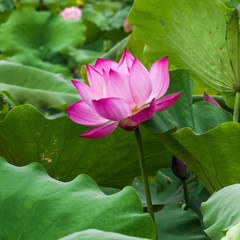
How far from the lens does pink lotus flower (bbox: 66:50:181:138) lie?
84 centimetres

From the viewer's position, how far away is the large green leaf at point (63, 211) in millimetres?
716

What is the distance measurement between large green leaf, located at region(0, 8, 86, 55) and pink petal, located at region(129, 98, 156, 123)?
9.48ft

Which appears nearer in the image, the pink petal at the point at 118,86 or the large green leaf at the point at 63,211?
the large green leaf at the point at 63,211

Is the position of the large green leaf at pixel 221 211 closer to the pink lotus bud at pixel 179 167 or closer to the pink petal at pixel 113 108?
the pink petal at pixel 113 108

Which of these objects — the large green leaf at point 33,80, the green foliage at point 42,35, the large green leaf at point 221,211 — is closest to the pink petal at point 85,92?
the large green leaf at point 221,211

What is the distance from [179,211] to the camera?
1.01 meters

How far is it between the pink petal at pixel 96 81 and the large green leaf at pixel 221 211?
0.23 metres

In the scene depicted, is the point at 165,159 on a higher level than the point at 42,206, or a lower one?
lower

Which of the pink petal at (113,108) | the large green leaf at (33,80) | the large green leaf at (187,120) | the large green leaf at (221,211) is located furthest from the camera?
the large green leaf at (33,80)

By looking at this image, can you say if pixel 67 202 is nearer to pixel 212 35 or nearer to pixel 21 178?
pixel 21 178

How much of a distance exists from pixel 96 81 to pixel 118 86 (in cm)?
4

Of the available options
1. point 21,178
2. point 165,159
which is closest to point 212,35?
point 165,159

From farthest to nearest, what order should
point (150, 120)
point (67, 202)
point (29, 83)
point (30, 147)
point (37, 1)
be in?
point (37, 1)
point (29, 83)
point (30, 147)
point (150, 120)
point (67, 202)

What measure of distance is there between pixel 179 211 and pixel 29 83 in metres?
0.78
